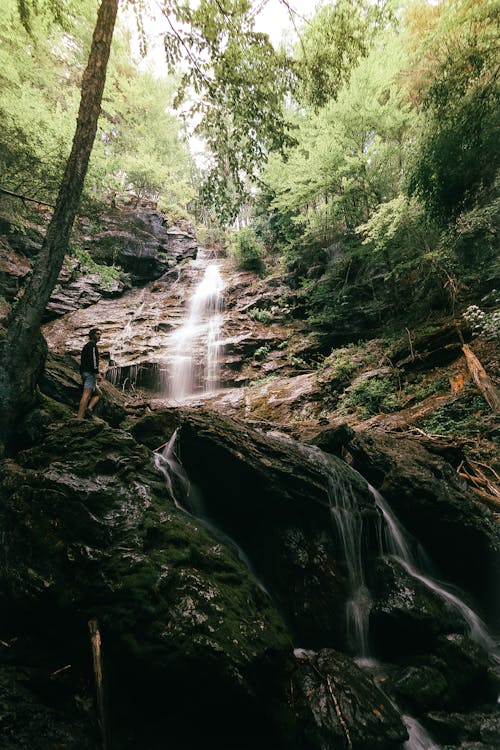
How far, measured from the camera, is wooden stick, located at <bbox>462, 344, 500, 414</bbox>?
6637 millimetres

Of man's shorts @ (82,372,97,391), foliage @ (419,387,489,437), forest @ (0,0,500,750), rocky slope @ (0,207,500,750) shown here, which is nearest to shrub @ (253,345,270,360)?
forest @ (0,0,500,750)

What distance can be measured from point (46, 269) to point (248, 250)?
1576 centimetres

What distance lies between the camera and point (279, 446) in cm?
502

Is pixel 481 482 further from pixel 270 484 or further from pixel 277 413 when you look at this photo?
pixel 277 413

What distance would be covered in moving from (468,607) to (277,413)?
605cm

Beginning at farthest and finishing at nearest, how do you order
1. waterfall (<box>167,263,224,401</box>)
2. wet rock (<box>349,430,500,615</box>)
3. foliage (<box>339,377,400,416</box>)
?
waterfall (<box>167,263,224,401</box>), foliage (<box>339,377,400,416</box>), wet rock (<box>349,430,500,615</box>)

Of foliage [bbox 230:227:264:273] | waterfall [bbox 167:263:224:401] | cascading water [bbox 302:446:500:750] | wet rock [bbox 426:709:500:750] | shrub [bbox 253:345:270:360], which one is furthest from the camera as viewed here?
foliage [bbox 230:227:264:273]

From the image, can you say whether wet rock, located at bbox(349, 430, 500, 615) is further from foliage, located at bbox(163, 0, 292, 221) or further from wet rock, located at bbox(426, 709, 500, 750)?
foliage, located at bbox(163, 0, 292, 221)

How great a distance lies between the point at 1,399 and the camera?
4.05m

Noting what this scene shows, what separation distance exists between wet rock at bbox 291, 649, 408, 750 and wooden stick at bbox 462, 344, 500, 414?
18.3 feet

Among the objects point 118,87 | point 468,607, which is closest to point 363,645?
point 468,607

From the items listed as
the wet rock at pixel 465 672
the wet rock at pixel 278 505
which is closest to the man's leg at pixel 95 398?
the wet rock at pixel 278 505

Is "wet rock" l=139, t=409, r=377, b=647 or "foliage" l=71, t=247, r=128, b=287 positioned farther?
"foliage" l=71, t=247, r=128, b=287

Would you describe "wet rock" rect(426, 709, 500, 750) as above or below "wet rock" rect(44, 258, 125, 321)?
below
